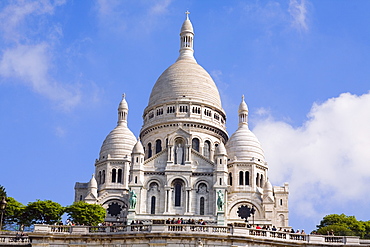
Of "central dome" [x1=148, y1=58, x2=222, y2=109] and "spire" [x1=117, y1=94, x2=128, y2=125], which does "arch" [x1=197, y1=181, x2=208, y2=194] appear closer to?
"central dome" [x1=148, y1=58, x2=222, y2=109]

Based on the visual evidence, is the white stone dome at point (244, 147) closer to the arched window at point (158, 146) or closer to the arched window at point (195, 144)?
the arched window at point (195, 144)

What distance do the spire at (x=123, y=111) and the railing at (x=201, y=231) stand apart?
251ft

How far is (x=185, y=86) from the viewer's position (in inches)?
4769

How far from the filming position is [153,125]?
390 ft

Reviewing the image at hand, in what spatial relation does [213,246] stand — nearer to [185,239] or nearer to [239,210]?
[185,239]

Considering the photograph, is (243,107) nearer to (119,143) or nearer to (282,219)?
(282,219)

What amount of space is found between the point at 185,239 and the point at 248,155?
69.9m

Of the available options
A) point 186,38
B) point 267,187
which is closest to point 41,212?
point 267,187

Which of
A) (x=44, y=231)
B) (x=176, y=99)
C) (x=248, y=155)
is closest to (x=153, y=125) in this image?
(x=176, y=99)

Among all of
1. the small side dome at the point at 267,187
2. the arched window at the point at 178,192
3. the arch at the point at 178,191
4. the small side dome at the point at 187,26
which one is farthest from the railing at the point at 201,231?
the small side dome at the point at 187,26

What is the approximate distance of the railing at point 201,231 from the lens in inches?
1800

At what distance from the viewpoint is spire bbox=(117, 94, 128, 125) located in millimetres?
124250

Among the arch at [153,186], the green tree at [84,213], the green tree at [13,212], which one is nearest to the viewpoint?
the green tree at [13,212]

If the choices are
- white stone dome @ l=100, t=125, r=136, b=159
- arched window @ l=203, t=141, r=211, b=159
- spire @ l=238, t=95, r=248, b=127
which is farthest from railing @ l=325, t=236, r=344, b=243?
spire @ l=238, t=95, r=248, b=127
